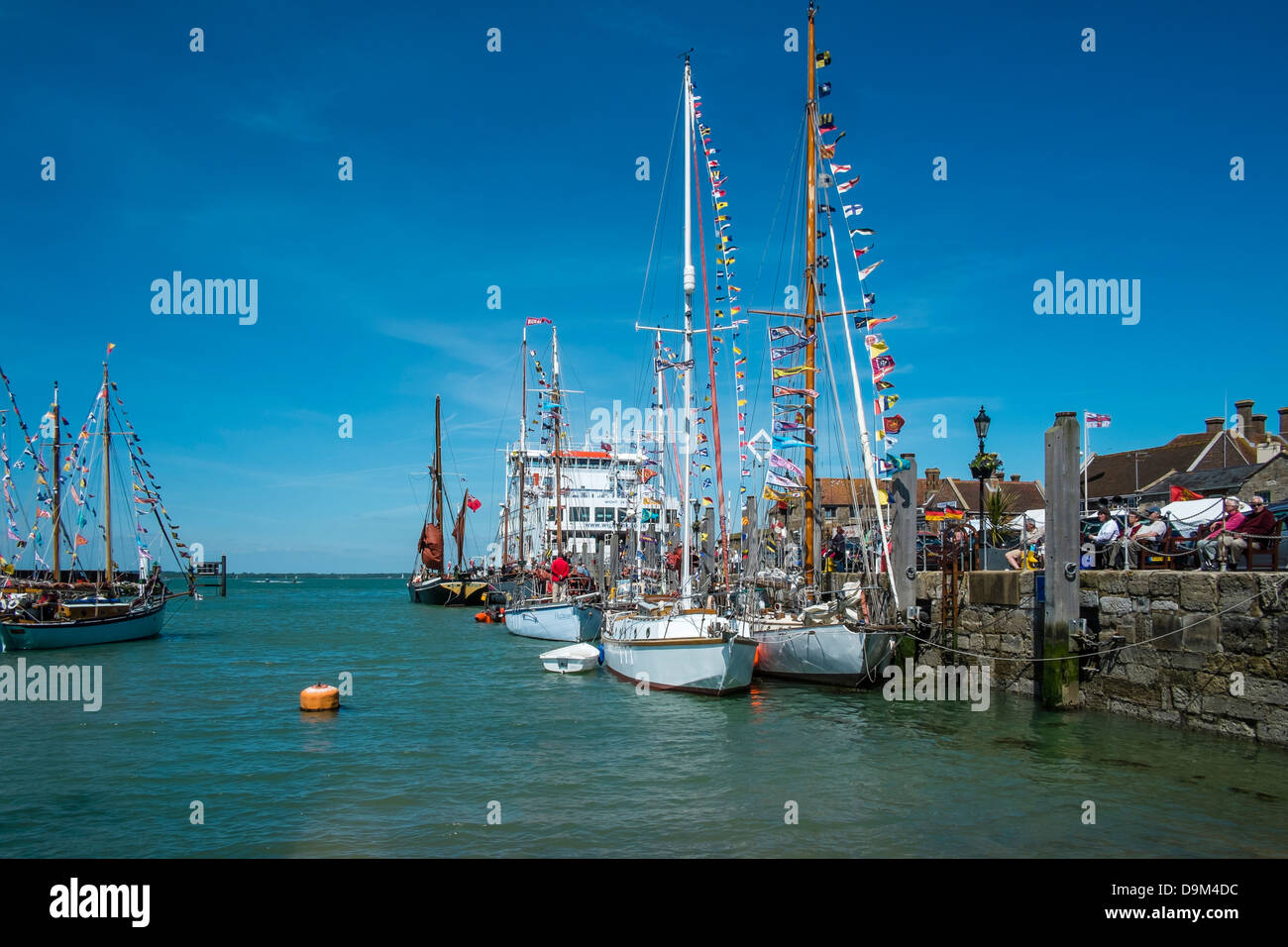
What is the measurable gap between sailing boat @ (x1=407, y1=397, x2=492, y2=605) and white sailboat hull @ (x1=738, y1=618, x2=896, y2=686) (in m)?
52.5

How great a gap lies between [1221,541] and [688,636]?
38.6 feet

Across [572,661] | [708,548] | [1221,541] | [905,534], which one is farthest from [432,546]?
[1221,541]

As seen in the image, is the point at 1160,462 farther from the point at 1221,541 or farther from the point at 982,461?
the point at 1221,541

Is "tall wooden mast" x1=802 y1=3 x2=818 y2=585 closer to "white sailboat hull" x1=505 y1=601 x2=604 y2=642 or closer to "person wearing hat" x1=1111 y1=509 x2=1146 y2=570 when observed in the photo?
"person wearing hat" x1=1111 y1=509 x2=1146 y2=570

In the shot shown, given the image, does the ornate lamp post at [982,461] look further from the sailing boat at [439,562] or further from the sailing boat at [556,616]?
the sailing boat at [439,562]

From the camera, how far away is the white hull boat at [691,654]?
21.0 meters

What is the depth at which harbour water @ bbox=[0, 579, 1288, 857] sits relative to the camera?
1119 cm

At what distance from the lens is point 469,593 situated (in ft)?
249

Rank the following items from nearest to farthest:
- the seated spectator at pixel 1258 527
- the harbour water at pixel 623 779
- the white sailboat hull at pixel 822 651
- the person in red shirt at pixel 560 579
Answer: the harbour water at pixel 623 779, the seated spectator at pixel 1258 527, the white sailboat hull at pixel 822 651, the person in red shirt at pixel 560 579

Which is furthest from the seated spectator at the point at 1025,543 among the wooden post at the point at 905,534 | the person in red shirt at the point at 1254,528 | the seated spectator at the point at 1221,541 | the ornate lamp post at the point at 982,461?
the person in red shirt at the point at 1254,528

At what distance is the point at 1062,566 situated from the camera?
17500 millimetres

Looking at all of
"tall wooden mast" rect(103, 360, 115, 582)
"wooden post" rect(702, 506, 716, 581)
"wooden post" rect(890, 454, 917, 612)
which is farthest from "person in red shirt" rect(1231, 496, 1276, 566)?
"tall wooden mast" rect(103, 360, 115, 582)

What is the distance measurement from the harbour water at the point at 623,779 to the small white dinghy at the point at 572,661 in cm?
428
